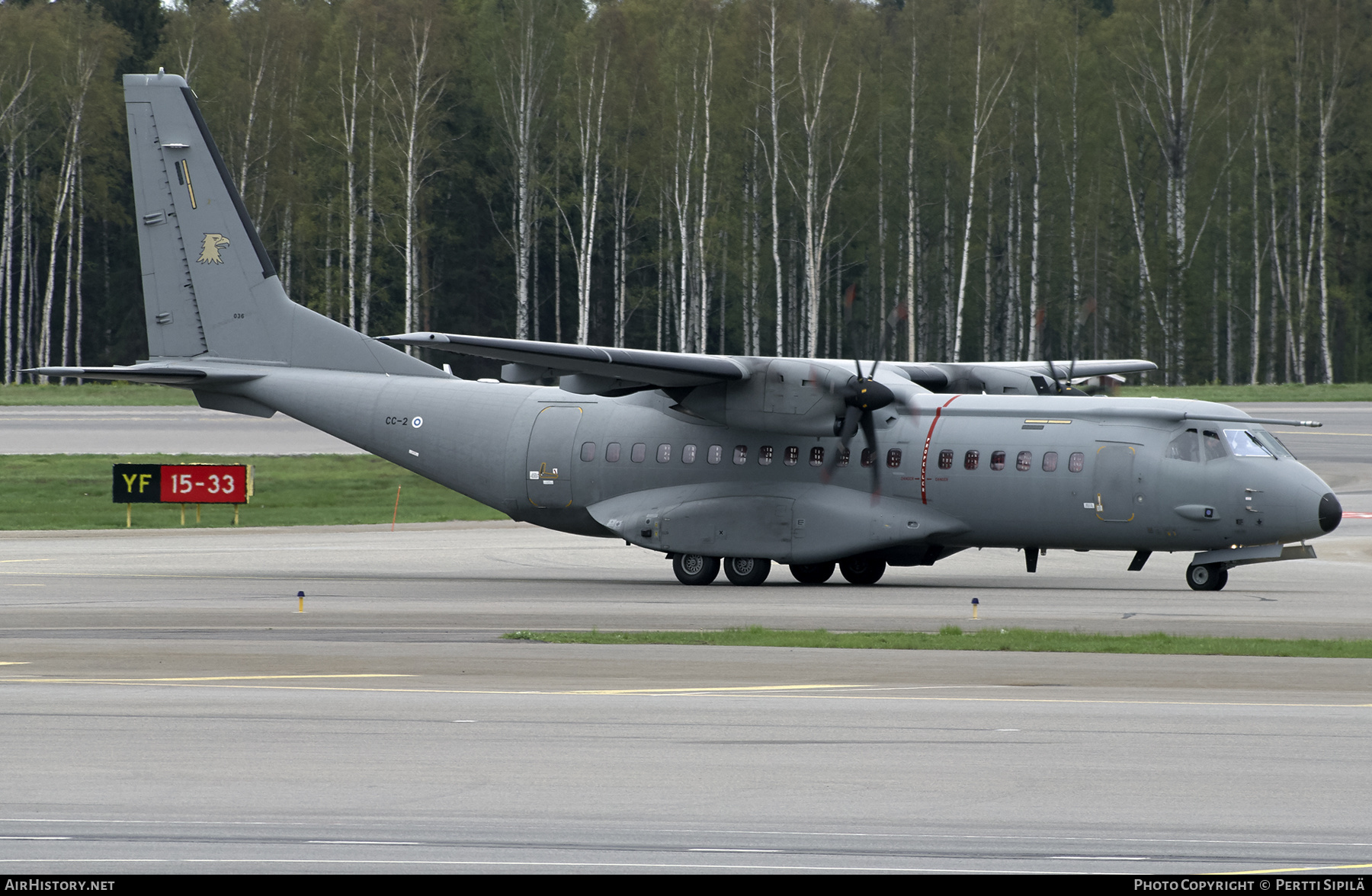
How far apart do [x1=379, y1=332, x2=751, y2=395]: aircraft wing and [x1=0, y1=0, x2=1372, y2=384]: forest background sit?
3495 centimetres

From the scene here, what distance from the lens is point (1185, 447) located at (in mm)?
24500

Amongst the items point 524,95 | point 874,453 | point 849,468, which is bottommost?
point 849,468

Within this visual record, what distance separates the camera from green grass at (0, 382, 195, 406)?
64.2 metres

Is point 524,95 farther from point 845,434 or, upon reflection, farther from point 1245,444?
point 1245,444

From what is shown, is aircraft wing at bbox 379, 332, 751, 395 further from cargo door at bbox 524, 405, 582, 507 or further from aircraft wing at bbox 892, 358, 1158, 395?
aircraft wing at bbox 892, 358, 1158, 395

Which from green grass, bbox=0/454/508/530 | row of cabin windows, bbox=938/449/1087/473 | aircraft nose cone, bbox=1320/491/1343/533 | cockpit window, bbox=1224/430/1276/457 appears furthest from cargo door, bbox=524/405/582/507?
aircraft nose cone, bbox=1320/491/1343/533

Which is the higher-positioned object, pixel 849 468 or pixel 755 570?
pixel 849 468

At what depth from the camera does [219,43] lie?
73.9 metres

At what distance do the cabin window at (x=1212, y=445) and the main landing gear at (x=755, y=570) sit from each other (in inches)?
229

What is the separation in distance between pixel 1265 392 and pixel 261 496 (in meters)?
36.9

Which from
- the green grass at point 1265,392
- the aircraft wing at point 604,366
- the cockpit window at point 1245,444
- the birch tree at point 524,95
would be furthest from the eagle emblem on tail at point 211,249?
the green grass at point 1265,392

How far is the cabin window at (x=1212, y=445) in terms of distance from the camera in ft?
79.7

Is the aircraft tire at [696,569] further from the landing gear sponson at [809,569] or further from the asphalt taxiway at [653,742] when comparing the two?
the asphalt taxiway at [653,742]

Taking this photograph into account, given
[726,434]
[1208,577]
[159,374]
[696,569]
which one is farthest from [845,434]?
[159,374]
